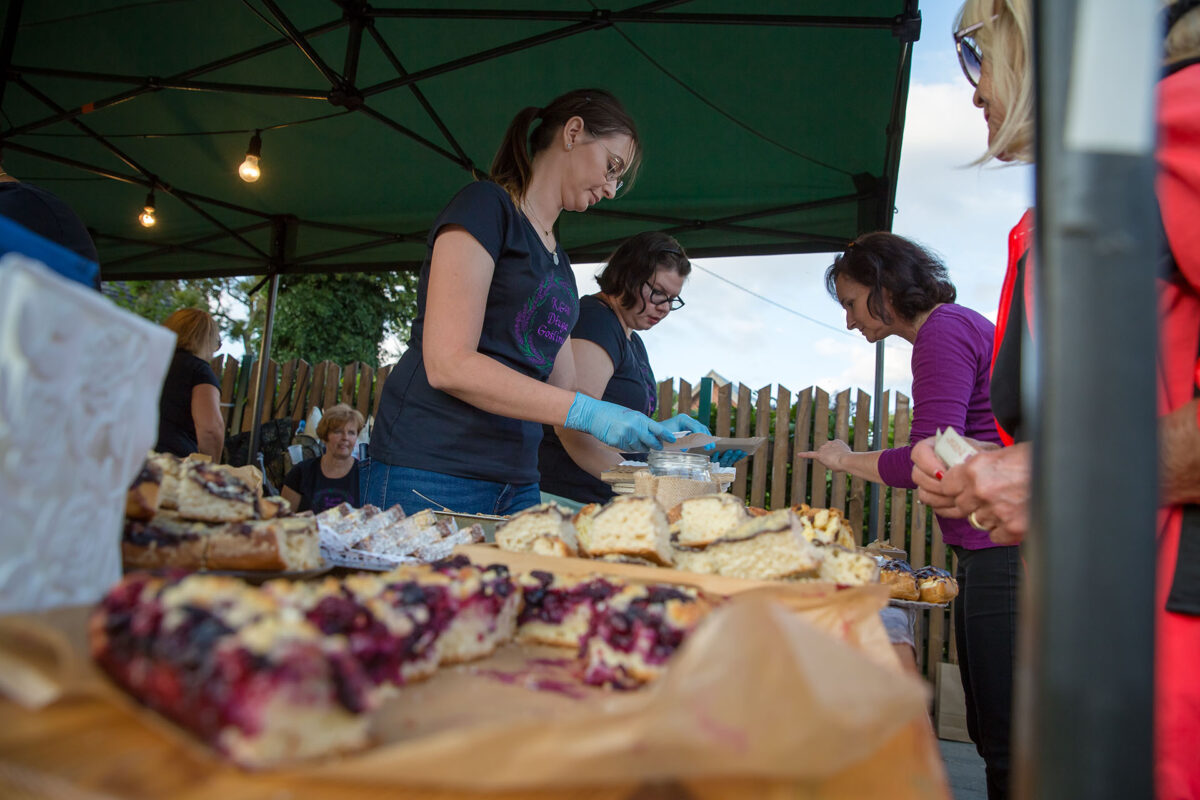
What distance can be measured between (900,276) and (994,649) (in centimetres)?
161

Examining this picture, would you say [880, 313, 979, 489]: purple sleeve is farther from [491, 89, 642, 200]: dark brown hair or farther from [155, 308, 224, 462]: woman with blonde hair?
[155, 308, 224, 462]: woman with blonde hair

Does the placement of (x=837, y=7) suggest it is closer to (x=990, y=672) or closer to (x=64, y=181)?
(x=990, y=672)

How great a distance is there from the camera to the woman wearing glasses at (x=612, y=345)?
344 cm

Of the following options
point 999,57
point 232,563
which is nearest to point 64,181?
point 232,563

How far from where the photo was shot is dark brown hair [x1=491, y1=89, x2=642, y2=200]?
2.76 metres

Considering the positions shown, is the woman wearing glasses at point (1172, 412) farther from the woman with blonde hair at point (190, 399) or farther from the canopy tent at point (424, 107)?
the woman with blonde hair at point (190, 399)

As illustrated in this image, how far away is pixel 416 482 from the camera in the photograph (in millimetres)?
2391

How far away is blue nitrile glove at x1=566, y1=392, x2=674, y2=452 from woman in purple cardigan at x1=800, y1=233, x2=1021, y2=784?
3.44 feet

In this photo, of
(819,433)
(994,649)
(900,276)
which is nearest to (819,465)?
(819,433)

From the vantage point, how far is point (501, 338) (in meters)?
2.49

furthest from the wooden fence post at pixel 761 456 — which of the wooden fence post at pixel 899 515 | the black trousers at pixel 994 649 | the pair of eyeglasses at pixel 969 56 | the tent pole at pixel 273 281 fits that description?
the pair of eyeglasses at pixel 969 56

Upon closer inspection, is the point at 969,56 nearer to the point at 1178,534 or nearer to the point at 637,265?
the point at 1178,534

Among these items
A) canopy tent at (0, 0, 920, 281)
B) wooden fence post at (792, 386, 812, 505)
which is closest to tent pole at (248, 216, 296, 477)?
canopy tent at (0, 0, 920, 281)

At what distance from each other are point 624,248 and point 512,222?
4.64 ft
